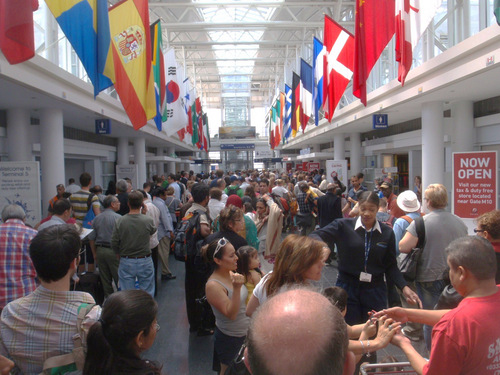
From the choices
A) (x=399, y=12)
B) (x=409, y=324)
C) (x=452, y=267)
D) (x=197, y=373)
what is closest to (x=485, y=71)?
(x=399, y=12)

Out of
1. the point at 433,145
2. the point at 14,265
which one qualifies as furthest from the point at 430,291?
the point at 433,145

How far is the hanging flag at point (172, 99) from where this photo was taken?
43.2ft

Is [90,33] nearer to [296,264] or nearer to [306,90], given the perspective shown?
[296,264]

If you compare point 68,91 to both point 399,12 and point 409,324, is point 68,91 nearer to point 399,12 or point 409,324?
point 399,12

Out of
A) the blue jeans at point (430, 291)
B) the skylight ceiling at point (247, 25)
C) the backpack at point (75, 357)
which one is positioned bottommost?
the blue jeans at point (430, 291)

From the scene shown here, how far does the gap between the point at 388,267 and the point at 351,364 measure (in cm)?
191

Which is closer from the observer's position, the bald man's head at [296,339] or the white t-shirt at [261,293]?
the bald man's head at [296,339]

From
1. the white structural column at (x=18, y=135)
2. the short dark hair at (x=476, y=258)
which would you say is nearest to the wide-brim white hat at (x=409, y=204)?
the short dark hair at (x=476, y=258)

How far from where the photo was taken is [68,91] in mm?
8680

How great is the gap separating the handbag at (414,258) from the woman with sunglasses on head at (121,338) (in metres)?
2.77

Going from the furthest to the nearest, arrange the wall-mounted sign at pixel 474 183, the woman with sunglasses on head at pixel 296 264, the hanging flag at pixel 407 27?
the hanging flag at pixel 407 27 < the wall-mounted sign at pixel 474 183 < the woman with sunglasses on head at pixel 296 264

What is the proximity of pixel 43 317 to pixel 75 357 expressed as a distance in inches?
10.1

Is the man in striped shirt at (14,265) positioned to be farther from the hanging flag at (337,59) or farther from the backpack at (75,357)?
the hanging flag at (337,59)

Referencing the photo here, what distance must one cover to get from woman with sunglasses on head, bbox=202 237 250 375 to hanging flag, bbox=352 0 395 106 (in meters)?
6.69
